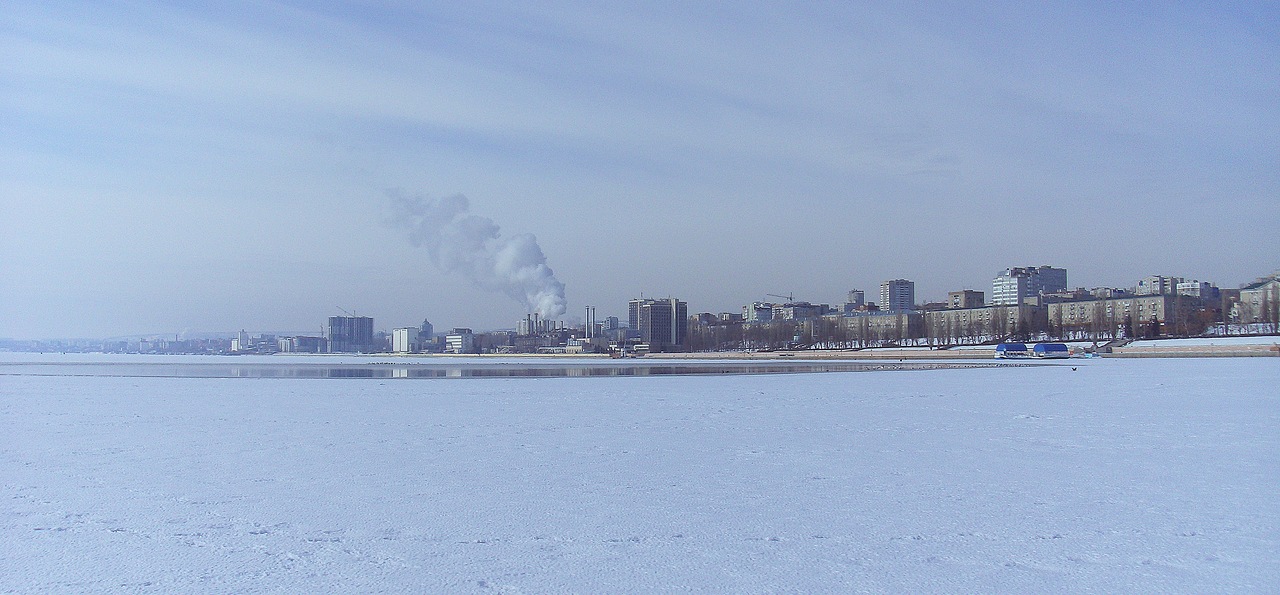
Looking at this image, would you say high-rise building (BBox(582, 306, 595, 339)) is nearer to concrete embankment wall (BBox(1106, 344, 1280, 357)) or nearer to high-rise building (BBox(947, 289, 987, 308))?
high-rise building (BBox(947, 289, 987, 308))

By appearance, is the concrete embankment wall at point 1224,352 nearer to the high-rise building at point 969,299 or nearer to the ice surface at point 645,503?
the ice surface at point 645,503

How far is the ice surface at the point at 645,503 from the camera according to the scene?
5578 millimetres

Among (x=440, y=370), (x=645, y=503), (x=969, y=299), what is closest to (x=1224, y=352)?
(x=440, y=370)

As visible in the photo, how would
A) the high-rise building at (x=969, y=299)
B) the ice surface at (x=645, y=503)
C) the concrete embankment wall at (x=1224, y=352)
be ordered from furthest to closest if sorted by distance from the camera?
the high-rise building at (x=969, y=299)
the concrete embankment wall at (x=1224, y=352)
the ice surface at (x=645, y=503)

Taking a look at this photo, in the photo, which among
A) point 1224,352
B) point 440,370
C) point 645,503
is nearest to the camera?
point 645,503

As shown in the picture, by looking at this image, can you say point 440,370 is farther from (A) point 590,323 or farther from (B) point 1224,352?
(A) point 590,323

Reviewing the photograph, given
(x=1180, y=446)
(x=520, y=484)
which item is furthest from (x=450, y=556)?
(x=1180, y=446)

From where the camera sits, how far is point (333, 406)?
1831cm

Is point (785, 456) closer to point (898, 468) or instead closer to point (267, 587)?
point (898, 468)

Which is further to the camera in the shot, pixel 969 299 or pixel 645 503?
pixel 969 299

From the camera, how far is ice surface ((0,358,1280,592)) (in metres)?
5.58

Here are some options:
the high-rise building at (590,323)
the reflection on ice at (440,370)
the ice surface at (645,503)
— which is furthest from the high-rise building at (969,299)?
the ice surface at (645,503)

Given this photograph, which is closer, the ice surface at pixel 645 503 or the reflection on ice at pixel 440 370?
the ice surface at pixel 645 503

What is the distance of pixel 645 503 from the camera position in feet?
25.1
